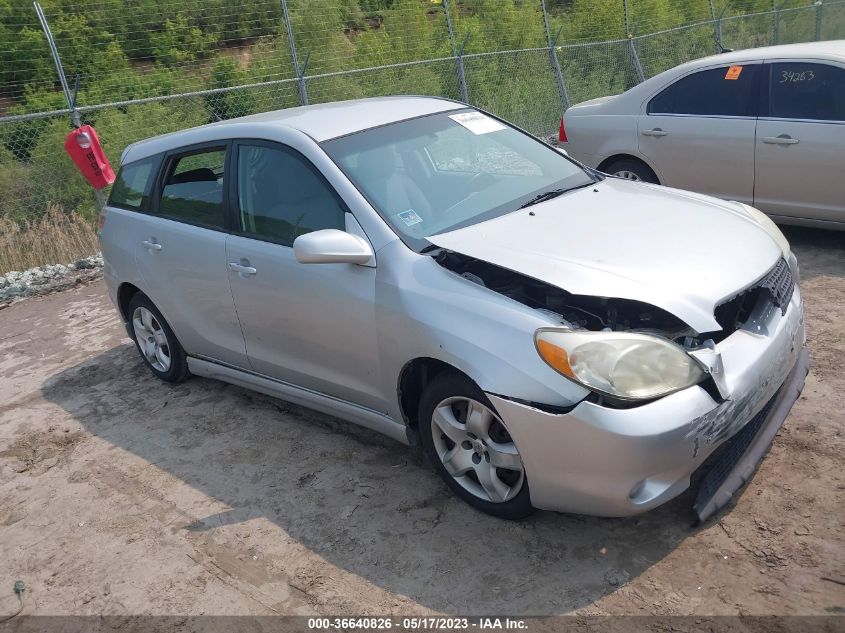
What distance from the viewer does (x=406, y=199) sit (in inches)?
154

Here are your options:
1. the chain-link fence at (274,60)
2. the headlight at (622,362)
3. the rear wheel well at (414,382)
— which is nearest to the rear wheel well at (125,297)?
the rear wheel well at (414,382)

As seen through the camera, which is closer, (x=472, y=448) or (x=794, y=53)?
(x=472, y=448)

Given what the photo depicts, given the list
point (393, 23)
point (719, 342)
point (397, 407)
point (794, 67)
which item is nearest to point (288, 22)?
point (393, 23)

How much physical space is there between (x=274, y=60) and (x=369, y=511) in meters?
9.59

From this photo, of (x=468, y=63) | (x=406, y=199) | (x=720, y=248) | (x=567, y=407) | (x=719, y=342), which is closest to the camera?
(x=567, y=407)

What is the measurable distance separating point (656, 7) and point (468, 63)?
5.92 meters

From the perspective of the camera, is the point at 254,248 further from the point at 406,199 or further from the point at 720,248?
the point at 720,248

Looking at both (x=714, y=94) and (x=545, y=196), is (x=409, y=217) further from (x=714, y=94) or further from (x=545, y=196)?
(x=714, y=94)

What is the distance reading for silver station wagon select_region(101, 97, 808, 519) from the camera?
2984mm

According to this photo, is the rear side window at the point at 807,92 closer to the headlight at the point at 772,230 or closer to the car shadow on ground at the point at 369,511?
the headlight at the point at 772,230

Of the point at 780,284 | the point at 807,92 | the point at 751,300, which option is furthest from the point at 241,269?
the point at 807,92

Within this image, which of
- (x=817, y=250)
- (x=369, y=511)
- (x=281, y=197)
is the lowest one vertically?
(x=817, y=250)

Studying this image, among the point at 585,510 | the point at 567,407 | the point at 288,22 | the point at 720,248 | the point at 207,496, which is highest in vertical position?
the point at 288,22

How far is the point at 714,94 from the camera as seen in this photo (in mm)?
6777
